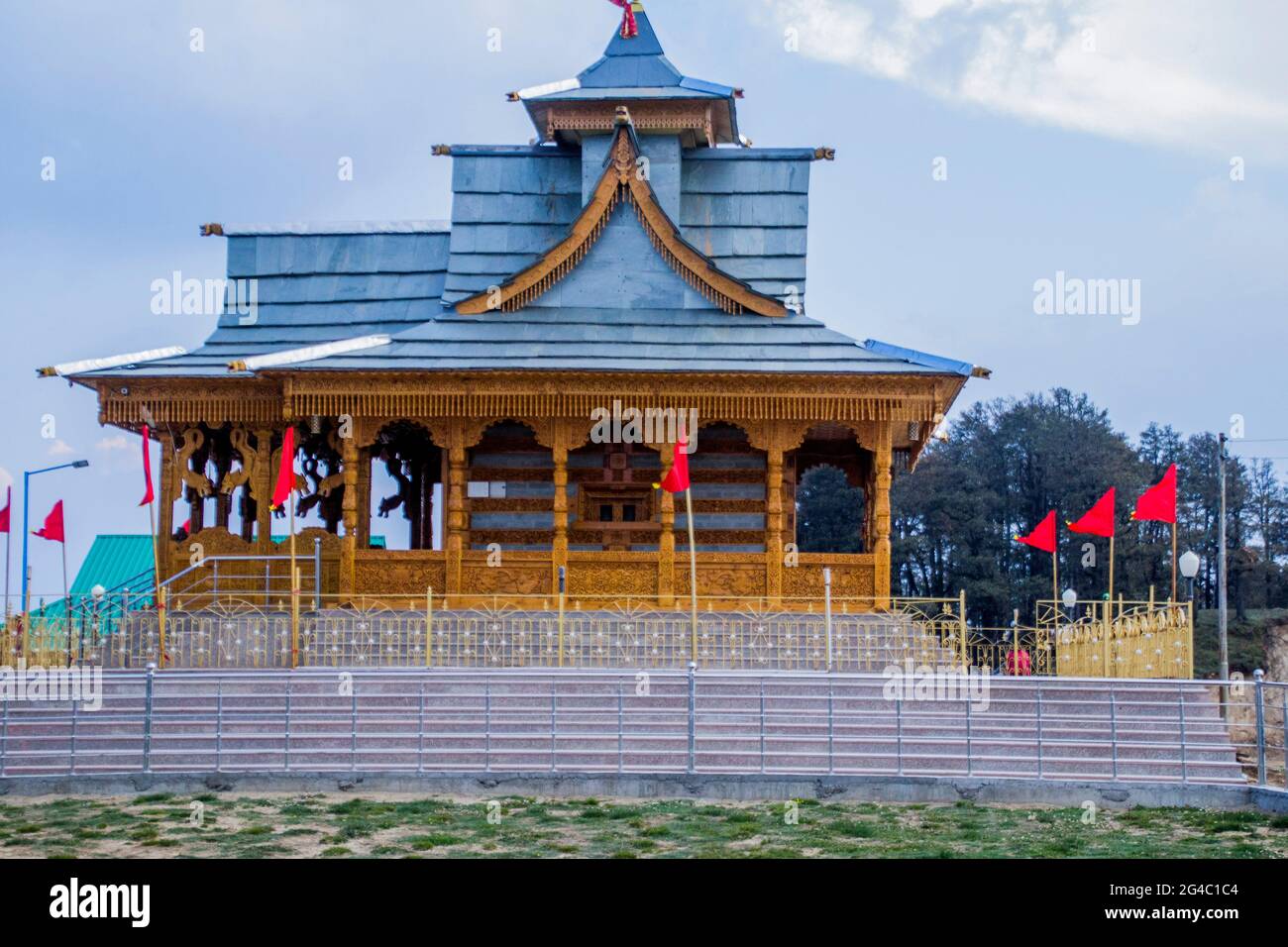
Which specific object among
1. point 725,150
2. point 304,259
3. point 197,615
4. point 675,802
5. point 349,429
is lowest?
point 675,802

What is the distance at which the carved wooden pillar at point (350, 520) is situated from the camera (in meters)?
28.7

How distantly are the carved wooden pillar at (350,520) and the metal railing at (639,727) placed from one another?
4837mm

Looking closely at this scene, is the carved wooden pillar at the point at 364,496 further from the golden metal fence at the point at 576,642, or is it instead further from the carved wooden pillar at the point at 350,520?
the golden metal fence at the point at 576,642

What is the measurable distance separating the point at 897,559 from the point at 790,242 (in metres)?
37.4

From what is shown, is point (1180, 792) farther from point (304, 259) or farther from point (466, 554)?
point (304, 259)

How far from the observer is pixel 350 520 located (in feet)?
95.2

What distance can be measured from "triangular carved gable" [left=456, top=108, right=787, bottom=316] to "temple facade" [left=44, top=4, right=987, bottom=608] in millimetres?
44

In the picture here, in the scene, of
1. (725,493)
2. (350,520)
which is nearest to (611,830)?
(350,520)

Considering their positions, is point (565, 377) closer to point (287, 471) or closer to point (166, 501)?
point (287, 471)

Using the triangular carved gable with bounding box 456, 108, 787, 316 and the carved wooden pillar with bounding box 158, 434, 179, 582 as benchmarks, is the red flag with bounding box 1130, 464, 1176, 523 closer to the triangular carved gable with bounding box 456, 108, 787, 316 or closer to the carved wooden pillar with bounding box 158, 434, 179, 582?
the triangular carved gable with bounding box 456, 108, 787, 316

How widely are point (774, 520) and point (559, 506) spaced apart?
3666 mm

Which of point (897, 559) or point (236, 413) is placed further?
point (897, 559)

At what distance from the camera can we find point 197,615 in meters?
27.6
